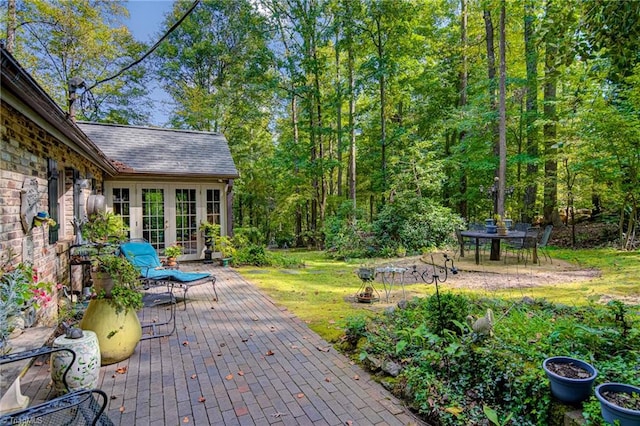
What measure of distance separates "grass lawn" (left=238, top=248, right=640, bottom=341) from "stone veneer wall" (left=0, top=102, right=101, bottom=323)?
3.00 m

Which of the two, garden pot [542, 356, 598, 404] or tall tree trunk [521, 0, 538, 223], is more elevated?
tall tree trunk [521, 0, 538, 223]

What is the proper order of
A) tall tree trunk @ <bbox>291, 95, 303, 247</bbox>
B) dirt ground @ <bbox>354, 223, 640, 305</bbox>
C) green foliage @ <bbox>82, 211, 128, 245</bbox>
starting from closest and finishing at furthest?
green foliage @ <bbox>82, 211, 128, 245</bbox> < dirt ground @ <bbox>354, 223, 640, 305</bbox> < tall tree trunk @ <bbox>291, 95, 303, 247</bbox>

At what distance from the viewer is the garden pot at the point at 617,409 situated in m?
1.60

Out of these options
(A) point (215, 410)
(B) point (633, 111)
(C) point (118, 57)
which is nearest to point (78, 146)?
(A) point (215, 410)

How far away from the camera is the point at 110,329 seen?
3.11 m

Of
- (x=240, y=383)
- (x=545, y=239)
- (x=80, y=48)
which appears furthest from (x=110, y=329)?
(x=80, y=48)

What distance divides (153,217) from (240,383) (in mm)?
6887

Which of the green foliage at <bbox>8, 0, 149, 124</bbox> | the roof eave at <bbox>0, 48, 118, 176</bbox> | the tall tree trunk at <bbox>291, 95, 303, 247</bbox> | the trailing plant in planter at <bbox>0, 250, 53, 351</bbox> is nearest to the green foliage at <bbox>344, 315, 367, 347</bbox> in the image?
the trailing plant in planter at <bbox>0, 250, 53, 351</bbox>

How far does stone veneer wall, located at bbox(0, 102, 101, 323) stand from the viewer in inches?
118

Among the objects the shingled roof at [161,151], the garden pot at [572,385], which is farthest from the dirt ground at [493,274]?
the shingled roof at [161,151]

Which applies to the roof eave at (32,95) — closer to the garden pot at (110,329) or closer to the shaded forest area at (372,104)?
the garden pot at (110,329)

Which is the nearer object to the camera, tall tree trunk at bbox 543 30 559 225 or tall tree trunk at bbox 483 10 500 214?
tall tree trunk at bbox 543 30 559 225

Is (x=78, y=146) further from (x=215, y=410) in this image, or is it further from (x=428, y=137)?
(x=428, y=137)

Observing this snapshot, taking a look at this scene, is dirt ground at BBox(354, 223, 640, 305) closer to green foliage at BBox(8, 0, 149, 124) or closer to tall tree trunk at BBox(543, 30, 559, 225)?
tall tree trunk at BBox(543, 30, 559, 225)
